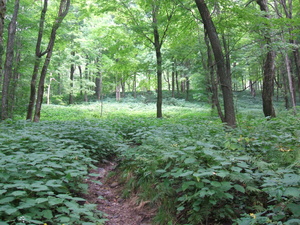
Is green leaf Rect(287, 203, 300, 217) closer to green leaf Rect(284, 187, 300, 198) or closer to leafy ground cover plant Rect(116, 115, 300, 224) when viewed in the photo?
leafy ground cover plant Rect(116, 115, 300, 224)

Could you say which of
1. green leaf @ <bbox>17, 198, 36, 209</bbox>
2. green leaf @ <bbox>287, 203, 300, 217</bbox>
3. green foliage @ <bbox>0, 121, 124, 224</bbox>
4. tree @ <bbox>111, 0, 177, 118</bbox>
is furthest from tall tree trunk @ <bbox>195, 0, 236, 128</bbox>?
green leaf @ <bbox>17, 198, 36, 209</bbox>

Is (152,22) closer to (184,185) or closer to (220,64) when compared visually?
(220,64)

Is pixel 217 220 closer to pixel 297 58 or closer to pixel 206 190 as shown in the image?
pixel 206 190

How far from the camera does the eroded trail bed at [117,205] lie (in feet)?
10.1

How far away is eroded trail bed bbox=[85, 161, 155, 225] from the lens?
121 inches

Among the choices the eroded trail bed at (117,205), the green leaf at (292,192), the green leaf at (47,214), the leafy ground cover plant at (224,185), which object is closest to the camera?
the green leaf at (292,192)

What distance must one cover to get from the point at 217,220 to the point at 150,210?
1.10 meters

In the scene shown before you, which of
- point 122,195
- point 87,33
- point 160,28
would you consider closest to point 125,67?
point 160,28

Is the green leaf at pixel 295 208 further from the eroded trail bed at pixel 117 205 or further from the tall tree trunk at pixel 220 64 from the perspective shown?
the tall tree trunk at pixel 220 64

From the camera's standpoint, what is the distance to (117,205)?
141 inches

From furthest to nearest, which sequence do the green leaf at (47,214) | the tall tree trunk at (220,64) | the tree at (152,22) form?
the tree at (152,22) → the tall tree trunk at (220,64) → the green leaf at (47,214)

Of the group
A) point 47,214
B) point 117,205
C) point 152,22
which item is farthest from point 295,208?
point 152,22

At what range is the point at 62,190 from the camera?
2.83 meters

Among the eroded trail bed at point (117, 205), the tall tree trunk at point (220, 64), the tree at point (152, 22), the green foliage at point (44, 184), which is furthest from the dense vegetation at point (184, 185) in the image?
the tree at point (152, 22)
